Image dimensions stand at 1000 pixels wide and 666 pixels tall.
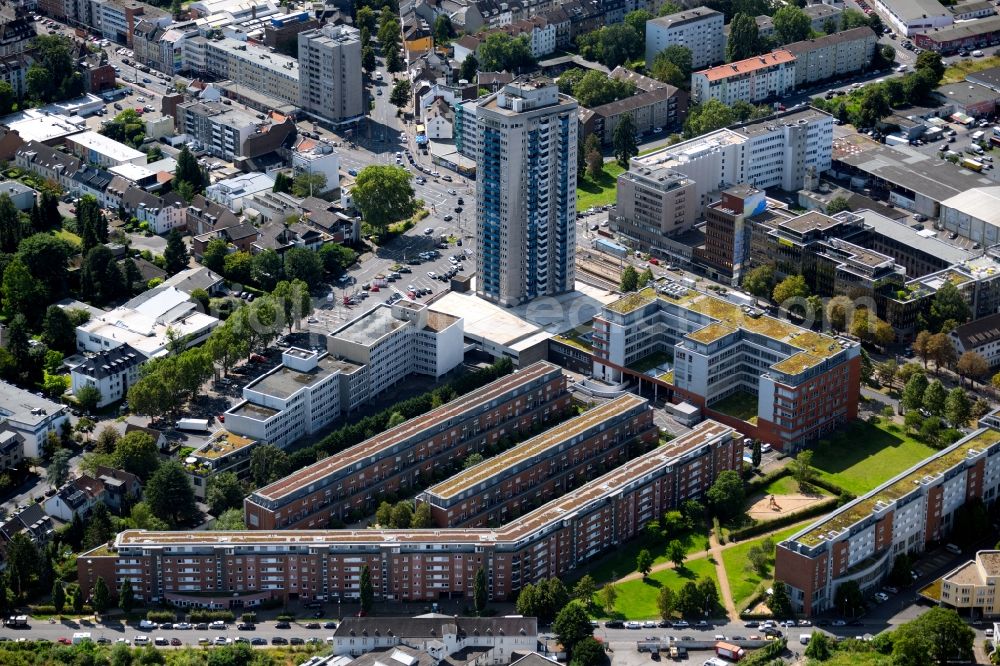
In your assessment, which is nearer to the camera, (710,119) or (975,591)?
(975,591)

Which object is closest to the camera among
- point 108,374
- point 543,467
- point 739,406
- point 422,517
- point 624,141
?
point 422,517

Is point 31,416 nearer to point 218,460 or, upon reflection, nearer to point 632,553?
point 218,460

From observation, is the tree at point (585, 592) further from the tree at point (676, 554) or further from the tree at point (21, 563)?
the tree at point (21, 563)

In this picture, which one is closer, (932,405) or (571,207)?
(932,405)

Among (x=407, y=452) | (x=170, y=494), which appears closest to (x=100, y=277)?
(x=170, y=494)

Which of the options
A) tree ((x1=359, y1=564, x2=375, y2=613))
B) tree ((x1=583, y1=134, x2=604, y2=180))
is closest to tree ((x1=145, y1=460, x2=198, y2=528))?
tree ((x1=359, y1=564, x2=375, y2=613))

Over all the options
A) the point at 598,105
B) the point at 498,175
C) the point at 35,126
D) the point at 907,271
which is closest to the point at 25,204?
the point at 35,126

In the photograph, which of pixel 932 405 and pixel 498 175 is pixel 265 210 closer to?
pixel 498 175
